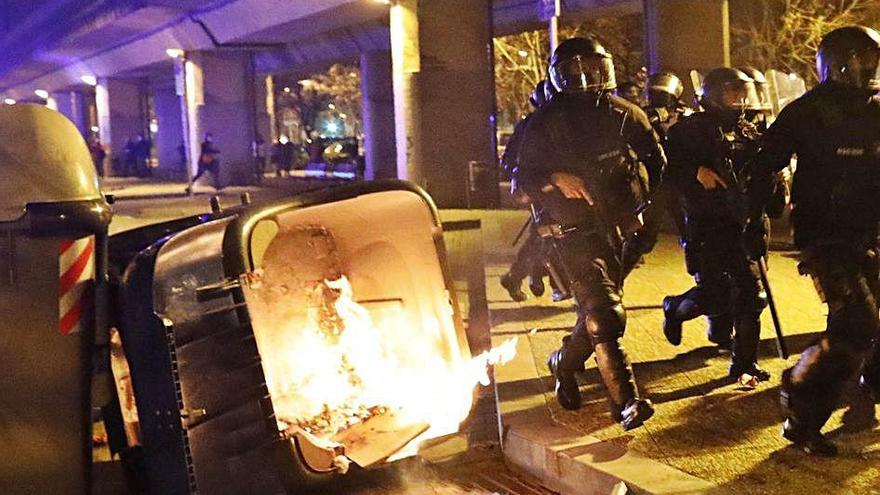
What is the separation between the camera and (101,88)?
43.3 metres

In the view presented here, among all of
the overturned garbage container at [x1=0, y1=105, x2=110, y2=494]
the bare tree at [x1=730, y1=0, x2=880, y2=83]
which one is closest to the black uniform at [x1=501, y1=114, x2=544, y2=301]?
the overturned garbage container at [x1=0, y1=105, x2=110, y2=494]

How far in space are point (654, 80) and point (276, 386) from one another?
5151mm

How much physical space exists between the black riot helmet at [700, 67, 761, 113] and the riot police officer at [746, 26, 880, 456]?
1226 mm

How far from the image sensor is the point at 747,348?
6.17 m

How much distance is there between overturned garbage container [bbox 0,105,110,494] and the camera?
14.4 feet

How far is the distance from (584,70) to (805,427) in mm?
2082

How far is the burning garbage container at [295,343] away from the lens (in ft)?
13.6

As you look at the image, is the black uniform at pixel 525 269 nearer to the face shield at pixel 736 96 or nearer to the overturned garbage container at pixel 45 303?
the face shield at pixel 736 96

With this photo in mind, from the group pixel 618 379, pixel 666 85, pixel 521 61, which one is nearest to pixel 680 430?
pixel 618 379

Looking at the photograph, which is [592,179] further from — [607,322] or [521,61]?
[521,61]

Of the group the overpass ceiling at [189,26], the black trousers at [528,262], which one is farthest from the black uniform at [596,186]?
the overpass ceiling at [189,26]

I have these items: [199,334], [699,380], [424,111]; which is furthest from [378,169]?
[199,334]

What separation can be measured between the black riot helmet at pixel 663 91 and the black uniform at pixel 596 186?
311 cm

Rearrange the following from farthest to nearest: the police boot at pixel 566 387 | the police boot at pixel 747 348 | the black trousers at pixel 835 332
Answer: the police boot at pixel 747 348, the police boot at pixel 566 387, the black trousers at pixel 835 332
